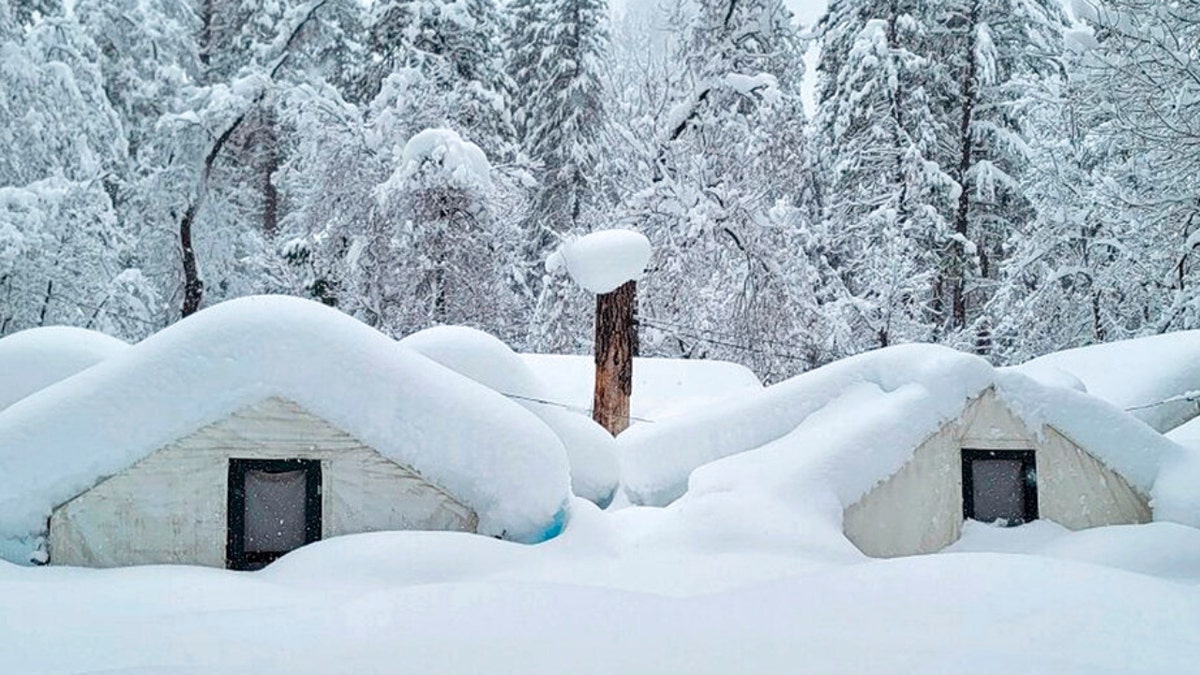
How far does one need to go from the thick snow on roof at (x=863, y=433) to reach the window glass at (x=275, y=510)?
10.1ft

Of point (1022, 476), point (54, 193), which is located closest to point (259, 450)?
point (1022, 476)

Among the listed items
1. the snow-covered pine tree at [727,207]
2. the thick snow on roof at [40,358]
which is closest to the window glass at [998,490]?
the thick snow on roof at [40,358]

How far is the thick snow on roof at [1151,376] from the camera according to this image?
998 centimetres

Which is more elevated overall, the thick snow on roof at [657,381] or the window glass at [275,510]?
the thick snow on roof at [657,381]

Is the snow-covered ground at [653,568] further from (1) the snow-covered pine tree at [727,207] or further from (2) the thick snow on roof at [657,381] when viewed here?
(1) the snow-covered pine tree at [727,207]

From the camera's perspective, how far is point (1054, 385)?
789 centimetres

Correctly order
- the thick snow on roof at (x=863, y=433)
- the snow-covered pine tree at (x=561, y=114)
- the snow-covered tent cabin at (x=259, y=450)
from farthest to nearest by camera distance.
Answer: the snow-covered pine tree at (x=561, y=114) < the thick snow on roof at (x=863, y=433) < the snow-covered tent cabin at (x=259, y=450)

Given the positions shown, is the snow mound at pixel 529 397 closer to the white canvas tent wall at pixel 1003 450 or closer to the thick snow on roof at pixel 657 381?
the white canvas tent wall at pixel 1003 450

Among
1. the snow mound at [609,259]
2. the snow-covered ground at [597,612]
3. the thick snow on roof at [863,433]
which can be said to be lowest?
the snow-covered ground at [597,612]

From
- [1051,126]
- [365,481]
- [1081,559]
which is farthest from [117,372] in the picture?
[1051,126]

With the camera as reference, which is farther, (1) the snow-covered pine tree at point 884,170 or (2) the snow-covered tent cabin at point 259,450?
(1) the snow-covered pine tree at point 884,170

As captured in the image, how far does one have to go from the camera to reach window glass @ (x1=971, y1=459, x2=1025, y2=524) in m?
7.64

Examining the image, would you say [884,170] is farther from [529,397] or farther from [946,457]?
[529,397]

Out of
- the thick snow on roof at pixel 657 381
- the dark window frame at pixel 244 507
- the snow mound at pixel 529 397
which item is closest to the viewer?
the dark window frame at pixel 244 507
